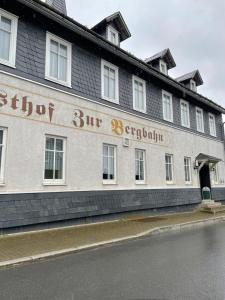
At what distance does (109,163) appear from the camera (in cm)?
1327

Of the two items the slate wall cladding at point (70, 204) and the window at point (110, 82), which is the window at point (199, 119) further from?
the window at point (110, 82)

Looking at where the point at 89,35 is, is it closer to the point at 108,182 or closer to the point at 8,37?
the point at 8,37

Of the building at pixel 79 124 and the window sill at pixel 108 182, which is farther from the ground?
the building at pixel 79 124

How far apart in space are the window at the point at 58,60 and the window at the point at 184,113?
964 centimetres

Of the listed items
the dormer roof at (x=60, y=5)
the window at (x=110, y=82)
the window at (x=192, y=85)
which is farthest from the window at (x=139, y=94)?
the window at (x=192, y=85)

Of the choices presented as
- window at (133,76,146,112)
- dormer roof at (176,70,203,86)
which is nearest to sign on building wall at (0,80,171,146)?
window at (133,76,146,112)

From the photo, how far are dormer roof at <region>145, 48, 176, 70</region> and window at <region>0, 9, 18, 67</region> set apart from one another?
10765 millimetres

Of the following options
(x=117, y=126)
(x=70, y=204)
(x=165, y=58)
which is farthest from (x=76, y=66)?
(x=165, y=58)

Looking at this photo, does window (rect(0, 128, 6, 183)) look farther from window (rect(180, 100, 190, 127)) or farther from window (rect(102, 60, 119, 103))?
window (rect(180, 100, 190, 127))

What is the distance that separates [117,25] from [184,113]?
24.1ft

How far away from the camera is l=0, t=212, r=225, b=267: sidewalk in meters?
6.84

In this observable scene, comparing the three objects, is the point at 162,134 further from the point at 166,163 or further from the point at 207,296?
the point at 207,296

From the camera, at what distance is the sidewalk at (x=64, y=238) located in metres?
6.84

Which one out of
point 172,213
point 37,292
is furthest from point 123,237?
point 172,213
